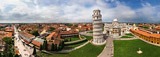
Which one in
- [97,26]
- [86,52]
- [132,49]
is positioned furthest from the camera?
[97,26]

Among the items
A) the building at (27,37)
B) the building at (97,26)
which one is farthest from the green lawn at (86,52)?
the building at (27,37)

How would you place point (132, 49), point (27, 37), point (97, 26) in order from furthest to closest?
point (27, 37) < point (97, 26) < point (132, 49)

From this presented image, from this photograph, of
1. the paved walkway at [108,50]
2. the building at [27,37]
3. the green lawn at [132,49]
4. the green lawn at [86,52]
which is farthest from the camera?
the building at [27,37]

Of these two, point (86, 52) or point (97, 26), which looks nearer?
point (86, 52)

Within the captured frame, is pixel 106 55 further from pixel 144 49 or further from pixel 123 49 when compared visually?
pixel 144 49

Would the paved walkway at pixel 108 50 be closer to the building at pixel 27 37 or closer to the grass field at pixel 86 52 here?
the grass field at pixel 86 52

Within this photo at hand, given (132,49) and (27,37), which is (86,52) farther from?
(27,37)

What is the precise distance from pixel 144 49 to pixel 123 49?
238 inches

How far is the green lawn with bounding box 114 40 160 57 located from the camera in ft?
204

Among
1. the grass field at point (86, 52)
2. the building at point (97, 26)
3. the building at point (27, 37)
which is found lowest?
the grass field at point (86, 52)

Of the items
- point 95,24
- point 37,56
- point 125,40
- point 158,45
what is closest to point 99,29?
point 95,24

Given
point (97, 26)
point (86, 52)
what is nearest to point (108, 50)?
point (86, 52)

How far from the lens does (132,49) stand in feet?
218

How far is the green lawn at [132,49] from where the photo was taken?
62.1m
